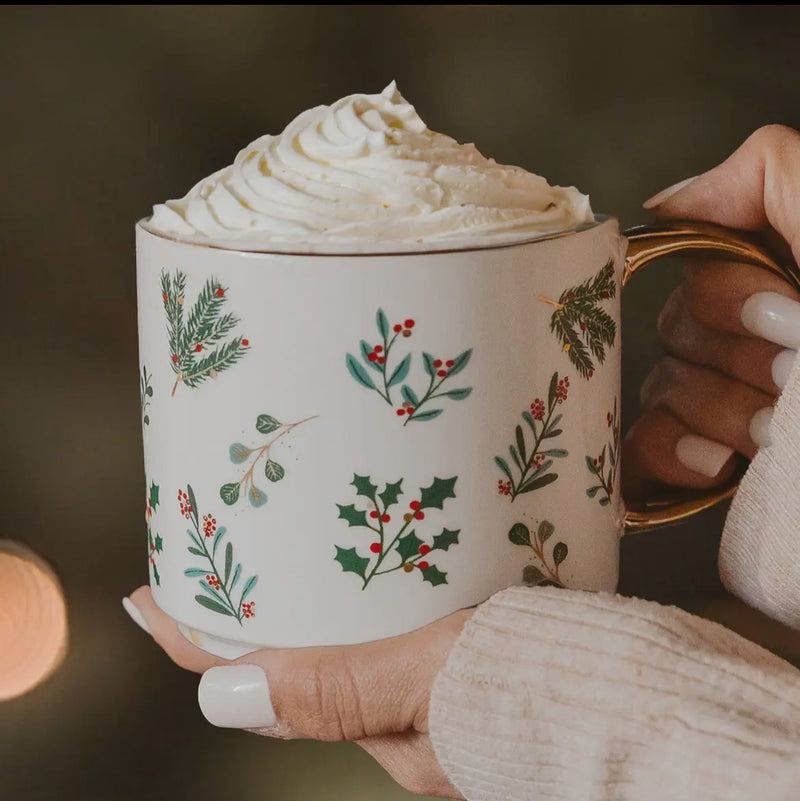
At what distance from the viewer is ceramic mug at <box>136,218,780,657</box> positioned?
465 mm

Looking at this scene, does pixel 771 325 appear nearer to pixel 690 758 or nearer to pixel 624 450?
pixel 624 450

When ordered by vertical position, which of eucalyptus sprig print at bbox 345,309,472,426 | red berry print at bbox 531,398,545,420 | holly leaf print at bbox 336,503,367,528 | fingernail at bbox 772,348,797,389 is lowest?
holly leaf print at bbox 336,503,367,528

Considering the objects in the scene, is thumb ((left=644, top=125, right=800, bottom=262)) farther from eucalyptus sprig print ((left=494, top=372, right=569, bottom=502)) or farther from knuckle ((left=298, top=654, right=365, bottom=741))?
knuckle ((left=298, top=654, right=365, bottom=741))

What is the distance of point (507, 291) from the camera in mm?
473

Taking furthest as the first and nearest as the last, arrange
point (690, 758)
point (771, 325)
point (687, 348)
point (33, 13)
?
1. point (33, 13)
2. point (687, 348)
3. point (771, 325)
4. point (690, 758)

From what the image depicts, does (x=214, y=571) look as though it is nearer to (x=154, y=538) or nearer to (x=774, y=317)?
(x=154, y=538)

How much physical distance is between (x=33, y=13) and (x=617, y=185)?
52 cm

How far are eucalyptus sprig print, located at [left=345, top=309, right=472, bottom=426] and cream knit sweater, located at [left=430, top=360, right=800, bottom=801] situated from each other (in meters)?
0.10

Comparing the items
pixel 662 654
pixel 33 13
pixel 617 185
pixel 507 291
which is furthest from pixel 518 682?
pixel 33 13

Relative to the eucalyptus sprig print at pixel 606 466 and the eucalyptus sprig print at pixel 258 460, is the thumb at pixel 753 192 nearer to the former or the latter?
the eucalyptus sprig print at pixel 606 466

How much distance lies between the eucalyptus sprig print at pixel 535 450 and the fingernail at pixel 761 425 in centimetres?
22

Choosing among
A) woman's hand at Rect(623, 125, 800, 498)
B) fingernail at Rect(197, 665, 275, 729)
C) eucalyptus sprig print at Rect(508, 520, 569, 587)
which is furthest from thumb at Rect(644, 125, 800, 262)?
fingernail at Rect(197, 665, 275, 729)

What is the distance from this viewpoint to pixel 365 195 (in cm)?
49

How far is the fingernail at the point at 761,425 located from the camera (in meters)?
0.67
